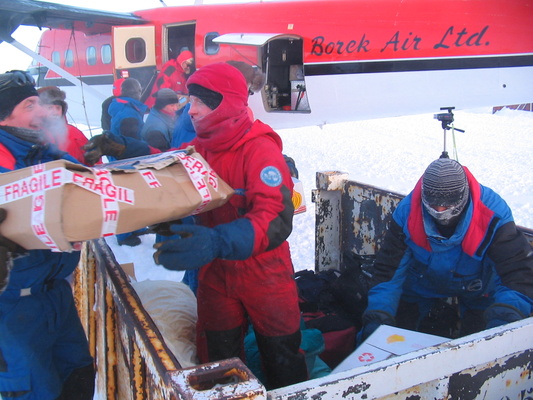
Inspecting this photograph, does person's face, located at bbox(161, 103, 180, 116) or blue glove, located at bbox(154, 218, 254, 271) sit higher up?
person's face, located at bbox(161, 103, 180, 116)

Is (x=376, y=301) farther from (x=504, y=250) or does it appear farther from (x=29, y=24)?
(x=29, y=24)

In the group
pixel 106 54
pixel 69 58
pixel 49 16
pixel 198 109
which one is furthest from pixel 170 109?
pixel 69 58

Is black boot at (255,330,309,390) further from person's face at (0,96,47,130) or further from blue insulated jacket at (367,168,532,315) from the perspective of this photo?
person's face at (0,96,47,130)

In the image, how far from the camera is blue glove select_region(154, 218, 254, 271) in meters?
1.66

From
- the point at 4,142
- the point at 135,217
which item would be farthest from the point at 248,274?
the point at 4,142

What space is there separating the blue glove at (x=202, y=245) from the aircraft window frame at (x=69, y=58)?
11.0 metres

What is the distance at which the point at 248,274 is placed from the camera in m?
2.05

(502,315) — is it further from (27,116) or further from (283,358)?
(27,116)

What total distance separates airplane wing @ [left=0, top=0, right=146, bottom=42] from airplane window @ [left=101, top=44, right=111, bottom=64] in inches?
18.0

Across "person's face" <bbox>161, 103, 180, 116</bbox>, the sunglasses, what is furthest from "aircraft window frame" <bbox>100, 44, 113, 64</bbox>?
the sunglasses

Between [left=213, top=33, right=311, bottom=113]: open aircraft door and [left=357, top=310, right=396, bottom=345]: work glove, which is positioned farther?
[left=213, top=33, right=311, bottom=113]: open aircraft door

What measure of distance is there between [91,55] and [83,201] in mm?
10117

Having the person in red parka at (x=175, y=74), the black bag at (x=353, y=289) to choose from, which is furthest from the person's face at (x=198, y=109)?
the person in red parka at (x=175, y=74)

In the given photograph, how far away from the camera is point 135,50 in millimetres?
9148
